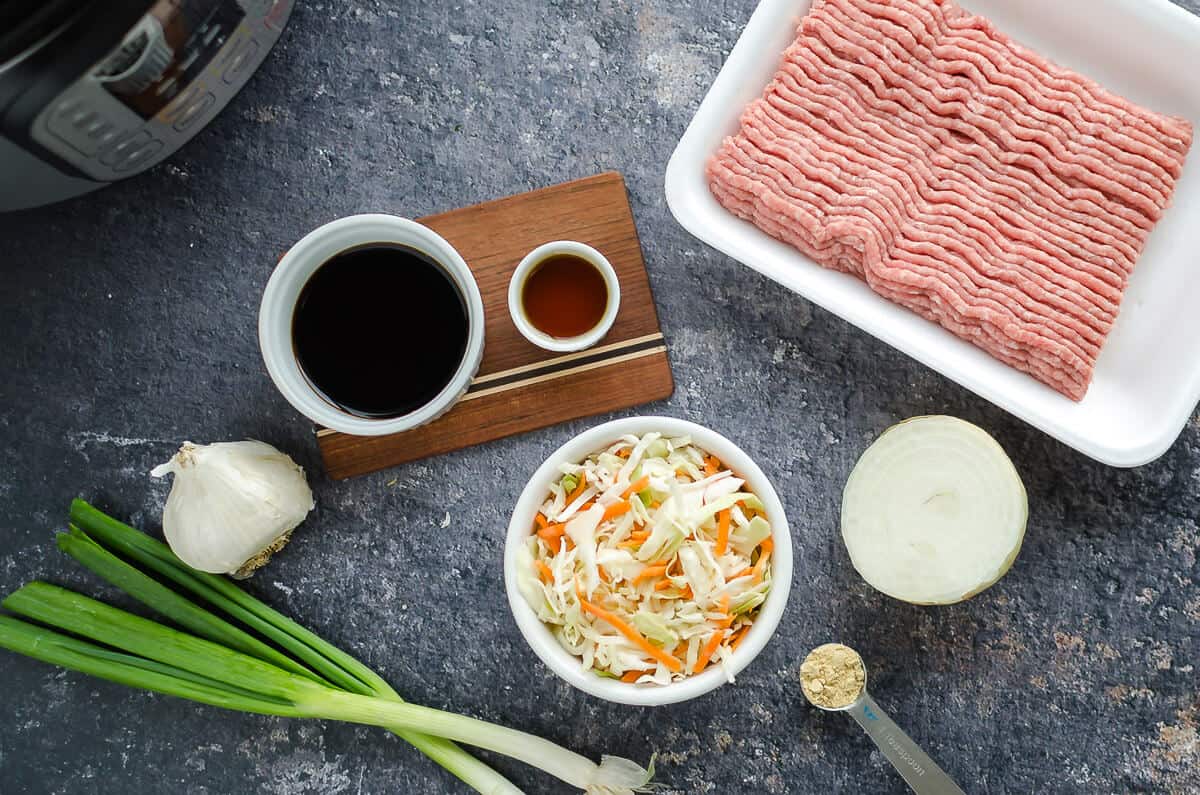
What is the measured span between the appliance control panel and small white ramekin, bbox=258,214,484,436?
27 cm

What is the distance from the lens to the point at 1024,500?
1.40 m

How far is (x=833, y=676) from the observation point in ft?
4.88

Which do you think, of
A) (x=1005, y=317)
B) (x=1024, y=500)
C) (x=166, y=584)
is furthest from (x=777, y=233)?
(x=166, y=584)

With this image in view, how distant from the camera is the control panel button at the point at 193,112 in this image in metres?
1.38

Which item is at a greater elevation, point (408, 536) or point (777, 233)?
point (777, 233)

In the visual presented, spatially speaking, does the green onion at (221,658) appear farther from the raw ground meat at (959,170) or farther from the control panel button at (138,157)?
the raw ground meat at (959,170)

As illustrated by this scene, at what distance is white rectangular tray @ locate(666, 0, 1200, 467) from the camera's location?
1.37 m

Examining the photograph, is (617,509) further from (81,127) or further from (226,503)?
(81,127)

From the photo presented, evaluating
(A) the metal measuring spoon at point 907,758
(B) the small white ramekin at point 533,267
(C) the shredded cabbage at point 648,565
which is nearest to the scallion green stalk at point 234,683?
(C) the shredded cabbage at point 648,565

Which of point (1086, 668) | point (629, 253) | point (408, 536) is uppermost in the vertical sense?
point (629, 253)

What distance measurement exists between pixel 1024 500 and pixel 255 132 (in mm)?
1431

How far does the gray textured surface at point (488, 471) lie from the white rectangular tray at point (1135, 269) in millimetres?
145

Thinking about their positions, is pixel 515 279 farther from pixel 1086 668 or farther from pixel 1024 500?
pixel 1086 668

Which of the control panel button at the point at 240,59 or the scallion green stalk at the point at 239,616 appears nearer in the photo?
the control panel button at the point at 240,59
